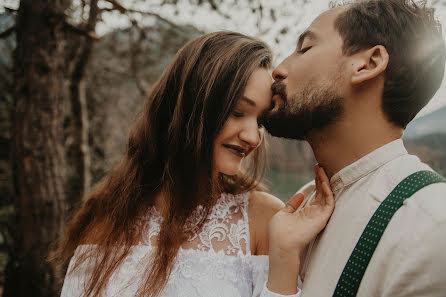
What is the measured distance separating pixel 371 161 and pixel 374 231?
1.08ft

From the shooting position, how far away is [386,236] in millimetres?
1090

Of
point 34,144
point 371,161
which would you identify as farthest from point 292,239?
point 34,144

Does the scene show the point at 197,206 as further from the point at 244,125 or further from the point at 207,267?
the point at 244,125

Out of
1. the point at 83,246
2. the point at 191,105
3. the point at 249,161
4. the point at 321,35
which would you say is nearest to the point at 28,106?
the point at 83,246

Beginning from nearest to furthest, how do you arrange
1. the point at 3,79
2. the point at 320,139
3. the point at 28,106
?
the point at 320,139, the point at 28,106, the point at 3,79

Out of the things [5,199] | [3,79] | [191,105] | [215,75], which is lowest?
[5,199]

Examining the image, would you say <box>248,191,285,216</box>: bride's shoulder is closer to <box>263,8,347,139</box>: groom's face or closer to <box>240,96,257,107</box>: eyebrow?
<box>263,8,347,139</box>: groom's face

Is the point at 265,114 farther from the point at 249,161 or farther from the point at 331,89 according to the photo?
the point at 249,161

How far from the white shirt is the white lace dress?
29 centimetres

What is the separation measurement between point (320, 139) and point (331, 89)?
24 centimetres

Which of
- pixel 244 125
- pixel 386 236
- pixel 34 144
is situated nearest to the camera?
pixel 386 236

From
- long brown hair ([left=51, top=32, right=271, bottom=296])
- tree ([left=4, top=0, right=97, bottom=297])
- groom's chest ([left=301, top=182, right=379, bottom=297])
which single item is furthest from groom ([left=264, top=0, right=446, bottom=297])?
tree ([left=4, top=0, right=97, bottom=297])

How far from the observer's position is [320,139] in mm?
1567

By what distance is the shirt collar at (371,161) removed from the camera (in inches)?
52.3
